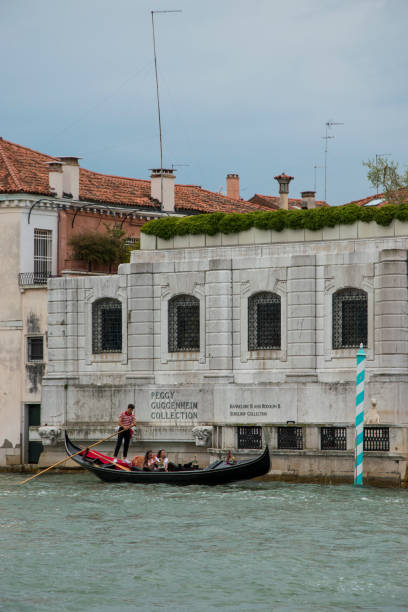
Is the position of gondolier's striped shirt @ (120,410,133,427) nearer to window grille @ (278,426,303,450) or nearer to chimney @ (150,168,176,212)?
window grille @ (278,426,303,450)

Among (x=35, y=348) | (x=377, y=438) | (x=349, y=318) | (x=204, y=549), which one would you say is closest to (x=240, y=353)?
(x=349, y=318)

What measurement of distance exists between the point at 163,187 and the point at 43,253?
5.64 meters

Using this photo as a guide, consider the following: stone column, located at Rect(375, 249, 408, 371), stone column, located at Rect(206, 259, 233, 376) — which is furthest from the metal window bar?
stone column, located at Rect(375, 249, 408, 371)

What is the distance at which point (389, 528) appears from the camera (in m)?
28.3

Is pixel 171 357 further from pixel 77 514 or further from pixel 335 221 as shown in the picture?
pixel 77 514

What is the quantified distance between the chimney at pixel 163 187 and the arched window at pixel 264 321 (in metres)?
9.40

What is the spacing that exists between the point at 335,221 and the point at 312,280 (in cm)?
172

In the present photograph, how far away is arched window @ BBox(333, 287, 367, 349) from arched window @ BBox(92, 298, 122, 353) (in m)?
6.84

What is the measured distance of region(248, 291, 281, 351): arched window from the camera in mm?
39281

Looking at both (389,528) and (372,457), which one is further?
(372,457)

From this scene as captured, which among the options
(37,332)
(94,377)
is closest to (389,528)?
(94,377)

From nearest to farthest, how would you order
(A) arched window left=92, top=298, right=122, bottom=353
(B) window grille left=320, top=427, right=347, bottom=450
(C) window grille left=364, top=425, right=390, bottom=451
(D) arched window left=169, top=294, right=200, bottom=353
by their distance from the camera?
(C) window grille left=364, top=425, right=390, bottom=451
(B) window grille left=320, top=427, right=347, bottom=450
(D) arched window left=169, top=294, right=200, bottom=353
(A) arched window left=92, top=298, right=122, bottom=353

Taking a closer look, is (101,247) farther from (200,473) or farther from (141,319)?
(200,473)

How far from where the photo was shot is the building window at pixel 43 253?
4475 cm
